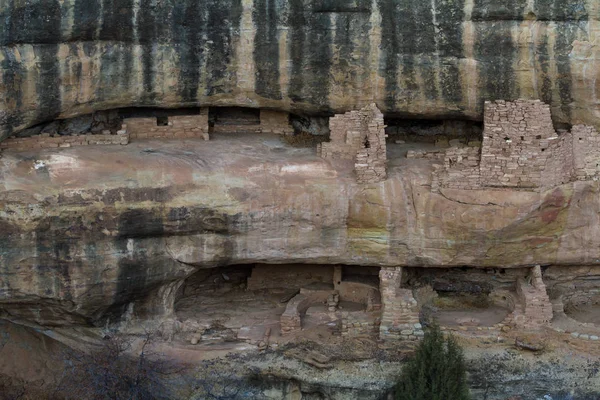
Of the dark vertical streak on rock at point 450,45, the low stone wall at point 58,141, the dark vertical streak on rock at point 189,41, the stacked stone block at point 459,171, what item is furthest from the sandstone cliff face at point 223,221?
the dark vertical streak on rock at point 450,45

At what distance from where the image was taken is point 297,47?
37.4 feet

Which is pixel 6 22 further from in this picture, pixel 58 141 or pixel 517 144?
pixel 517 144

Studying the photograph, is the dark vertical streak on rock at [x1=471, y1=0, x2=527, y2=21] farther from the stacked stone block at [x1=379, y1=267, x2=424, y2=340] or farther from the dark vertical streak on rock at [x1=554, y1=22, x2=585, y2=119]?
the stacked stone block at [x1=379, y1=267, x2=424, y2=340]

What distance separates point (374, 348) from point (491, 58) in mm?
3876

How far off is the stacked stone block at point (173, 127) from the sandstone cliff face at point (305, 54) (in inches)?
24.4

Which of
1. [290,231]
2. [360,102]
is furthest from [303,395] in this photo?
[360,102]

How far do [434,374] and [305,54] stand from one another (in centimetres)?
424

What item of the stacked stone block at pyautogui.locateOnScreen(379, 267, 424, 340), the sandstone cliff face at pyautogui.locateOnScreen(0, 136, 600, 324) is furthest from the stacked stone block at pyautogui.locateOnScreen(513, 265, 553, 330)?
the stacked stone block at pyautogui.locateOnScreen(379, 267, 424, 340)

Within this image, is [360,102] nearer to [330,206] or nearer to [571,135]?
[330,206]

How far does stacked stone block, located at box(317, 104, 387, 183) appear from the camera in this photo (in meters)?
11.2

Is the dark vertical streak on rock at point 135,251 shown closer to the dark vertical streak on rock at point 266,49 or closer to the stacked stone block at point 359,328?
the dark vertical streak on rock at point 266,49

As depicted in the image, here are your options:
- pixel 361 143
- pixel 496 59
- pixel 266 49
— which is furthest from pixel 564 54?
pixel 266 49

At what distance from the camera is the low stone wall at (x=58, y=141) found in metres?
11.3

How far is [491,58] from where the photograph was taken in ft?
36.6
